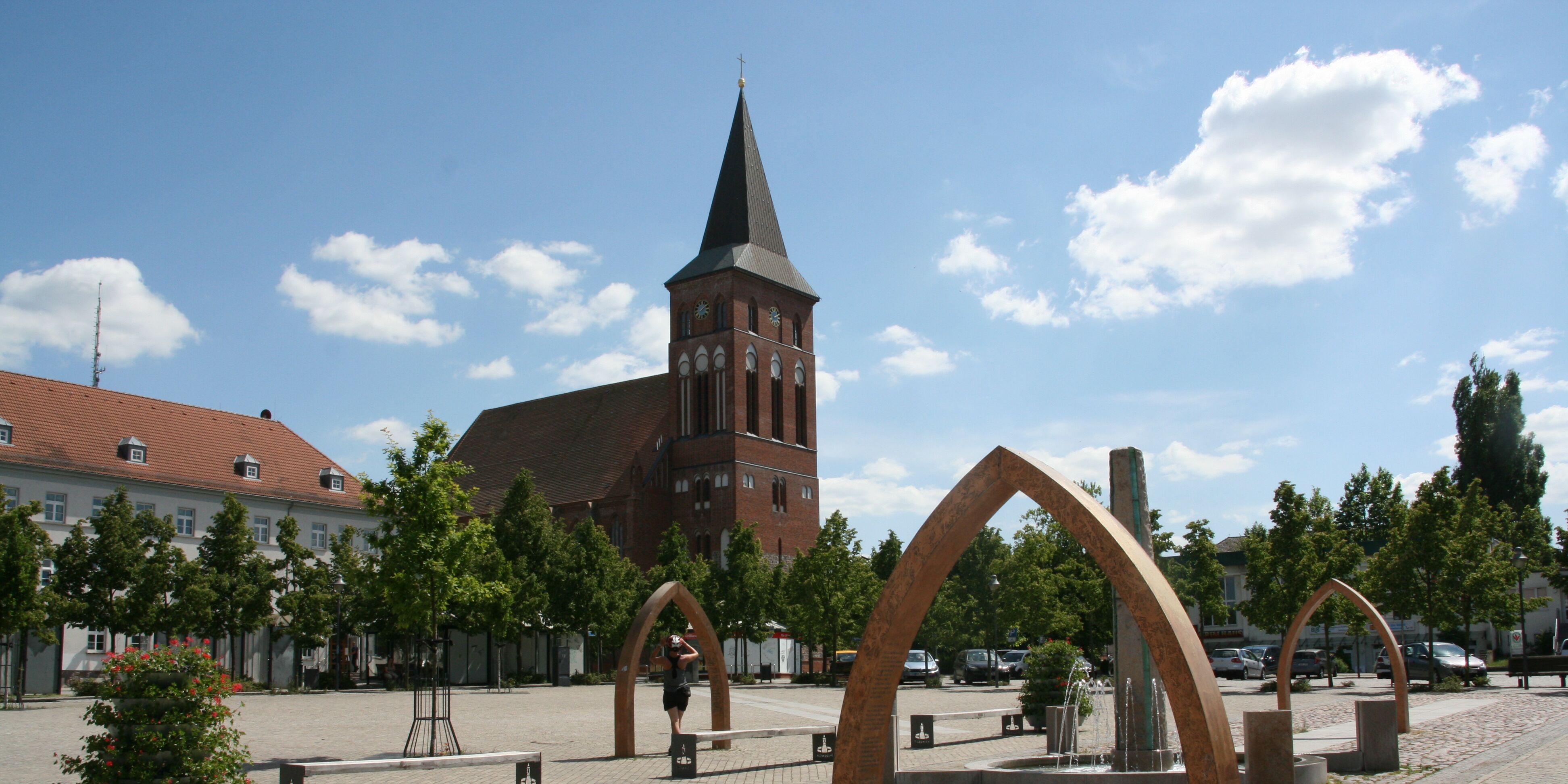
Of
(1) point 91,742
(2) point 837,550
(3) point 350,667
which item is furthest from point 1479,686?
(3) point 350,667

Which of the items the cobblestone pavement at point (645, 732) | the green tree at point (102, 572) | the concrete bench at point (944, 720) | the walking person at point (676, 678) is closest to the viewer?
the cobblestone pavement at point (645, 732)

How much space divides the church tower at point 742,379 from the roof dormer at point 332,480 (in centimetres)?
2187

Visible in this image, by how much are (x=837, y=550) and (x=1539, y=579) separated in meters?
43.2

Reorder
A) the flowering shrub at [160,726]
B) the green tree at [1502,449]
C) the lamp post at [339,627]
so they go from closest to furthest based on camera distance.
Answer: the flowering shrub at [160,726] → the lamp post at [339,627] → the green tree at [1502,449]

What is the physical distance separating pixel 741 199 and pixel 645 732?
192ft

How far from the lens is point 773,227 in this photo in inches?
3041

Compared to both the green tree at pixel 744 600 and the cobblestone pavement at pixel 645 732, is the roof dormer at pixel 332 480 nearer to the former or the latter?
the green tree at pixel 744 600

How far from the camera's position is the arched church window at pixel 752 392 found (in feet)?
238

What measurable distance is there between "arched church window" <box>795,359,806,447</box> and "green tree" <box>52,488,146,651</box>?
1732 inches

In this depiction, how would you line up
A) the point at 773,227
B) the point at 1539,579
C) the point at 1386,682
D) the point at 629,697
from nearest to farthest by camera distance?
the point at 629,697 → the point at 1386,682 → the point at 1539,579 → the point at 773,227

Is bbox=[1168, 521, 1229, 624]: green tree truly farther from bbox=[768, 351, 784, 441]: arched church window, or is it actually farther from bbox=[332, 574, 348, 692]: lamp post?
bbox=[332, 574, 348, 692]: lamp post

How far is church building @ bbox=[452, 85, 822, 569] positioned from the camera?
70.9 m

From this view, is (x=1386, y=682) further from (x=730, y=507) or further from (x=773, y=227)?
(x=773, y=227)

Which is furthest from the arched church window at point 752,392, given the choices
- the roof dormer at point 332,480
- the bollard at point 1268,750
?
the bollard at point 1268,750
